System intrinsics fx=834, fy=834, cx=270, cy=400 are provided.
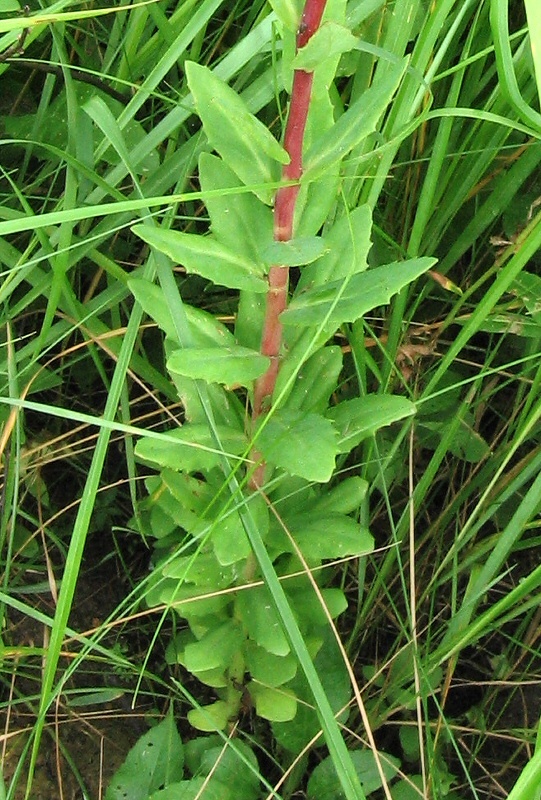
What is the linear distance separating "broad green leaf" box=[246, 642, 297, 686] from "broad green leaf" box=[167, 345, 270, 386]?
15.6 inches

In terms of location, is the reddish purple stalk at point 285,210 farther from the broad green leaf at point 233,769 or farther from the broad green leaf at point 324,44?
the broad green leaf at point 233,769

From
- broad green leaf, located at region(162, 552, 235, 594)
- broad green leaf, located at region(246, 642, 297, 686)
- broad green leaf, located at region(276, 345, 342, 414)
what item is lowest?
→ broad green leaf, located at region(246, 642, 297, 686)

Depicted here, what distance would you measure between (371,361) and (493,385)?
Result: 272 mm

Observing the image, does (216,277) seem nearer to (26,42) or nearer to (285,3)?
(285,3)

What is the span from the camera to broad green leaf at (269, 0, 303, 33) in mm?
628

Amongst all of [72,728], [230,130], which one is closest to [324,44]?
[230,130]

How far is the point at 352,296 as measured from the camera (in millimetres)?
814

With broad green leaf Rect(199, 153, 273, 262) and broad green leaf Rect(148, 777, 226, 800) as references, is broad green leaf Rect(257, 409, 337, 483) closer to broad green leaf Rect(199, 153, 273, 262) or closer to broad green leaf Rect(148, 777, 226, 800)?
broad green leaf Rect(199, 153, 273, 262)

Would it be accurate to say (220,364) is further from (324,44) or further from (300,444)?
(324,44)

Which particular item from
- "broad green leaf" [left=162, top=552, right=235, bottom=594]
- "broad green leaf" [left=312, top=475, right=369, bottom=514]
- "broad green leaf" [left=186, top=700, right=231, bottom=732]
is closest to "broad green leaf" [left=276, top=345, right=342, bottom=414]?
"broad green leaf" [left=312, top=475, right=369, bottom=514]

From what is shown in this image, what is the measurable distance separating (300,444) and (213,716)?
524 millimetres

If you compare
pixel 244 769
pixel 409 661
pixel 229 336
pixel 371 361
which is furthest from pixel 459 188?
pixel 244 769

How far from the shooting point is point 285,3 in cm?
63

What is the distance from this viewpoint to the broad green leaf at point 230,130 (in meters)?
0.74
